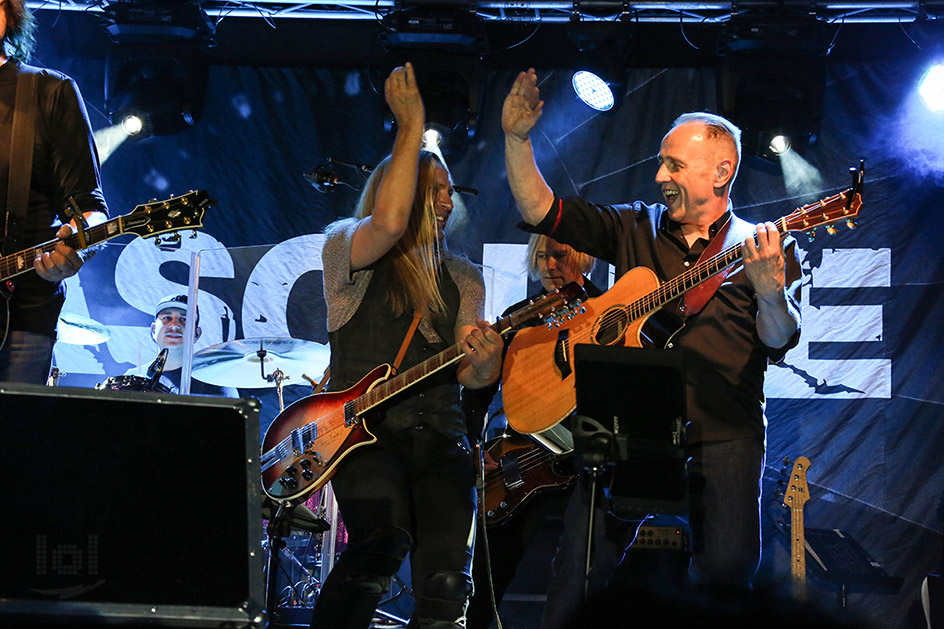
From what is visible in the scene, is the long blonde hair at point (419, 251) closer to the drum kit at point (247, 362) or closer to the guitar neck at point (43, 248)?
the guitar neck at point (43, 248)

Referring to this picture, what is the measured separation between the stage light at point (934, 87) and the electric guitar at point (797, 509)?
2.70m

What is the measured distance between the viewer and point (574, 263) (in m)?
5.53

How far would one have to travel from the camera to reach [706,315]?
3898 millimetres

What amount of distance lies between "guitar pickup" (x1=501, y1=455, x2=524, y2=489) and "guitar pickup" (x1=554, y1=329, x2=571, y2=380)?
3.62ft

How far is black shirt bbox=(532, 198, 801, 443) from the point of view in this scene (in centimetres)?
377

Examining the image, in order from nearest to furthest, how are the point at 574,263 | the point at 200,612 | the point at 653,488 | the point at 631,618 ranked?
1. the point at 631,618
2. the point at 200,612
3. the point at 653,488
4. the point at 574,263

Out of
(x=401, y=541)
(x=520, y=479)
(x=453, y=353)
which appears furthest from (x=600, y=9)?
(x=401, y=541)

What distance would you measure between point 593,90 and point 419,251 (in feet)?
10.6

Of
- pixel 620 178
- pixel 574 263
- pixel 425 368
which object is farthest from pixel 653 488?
pixel 620 178

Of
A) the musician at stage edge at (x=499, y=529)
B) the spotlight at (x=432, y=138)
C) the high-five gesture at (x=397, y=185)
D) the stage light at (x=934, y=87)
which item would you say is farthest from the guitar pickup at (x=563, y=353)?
the stage light at (x=934, y=87)

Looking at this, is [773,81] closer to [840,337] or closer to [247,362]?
[840,337]

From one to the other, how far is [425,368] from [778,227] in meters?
1.56

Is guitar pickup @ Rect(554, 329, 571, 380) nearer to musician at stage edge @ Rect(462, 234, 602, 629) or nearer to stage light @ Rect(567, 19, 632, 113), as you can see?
musician at stage edge @ Rect(462, 234, 602, 629)

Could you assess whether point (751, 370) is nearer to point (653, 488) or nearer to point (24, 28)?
point (653, 488)
